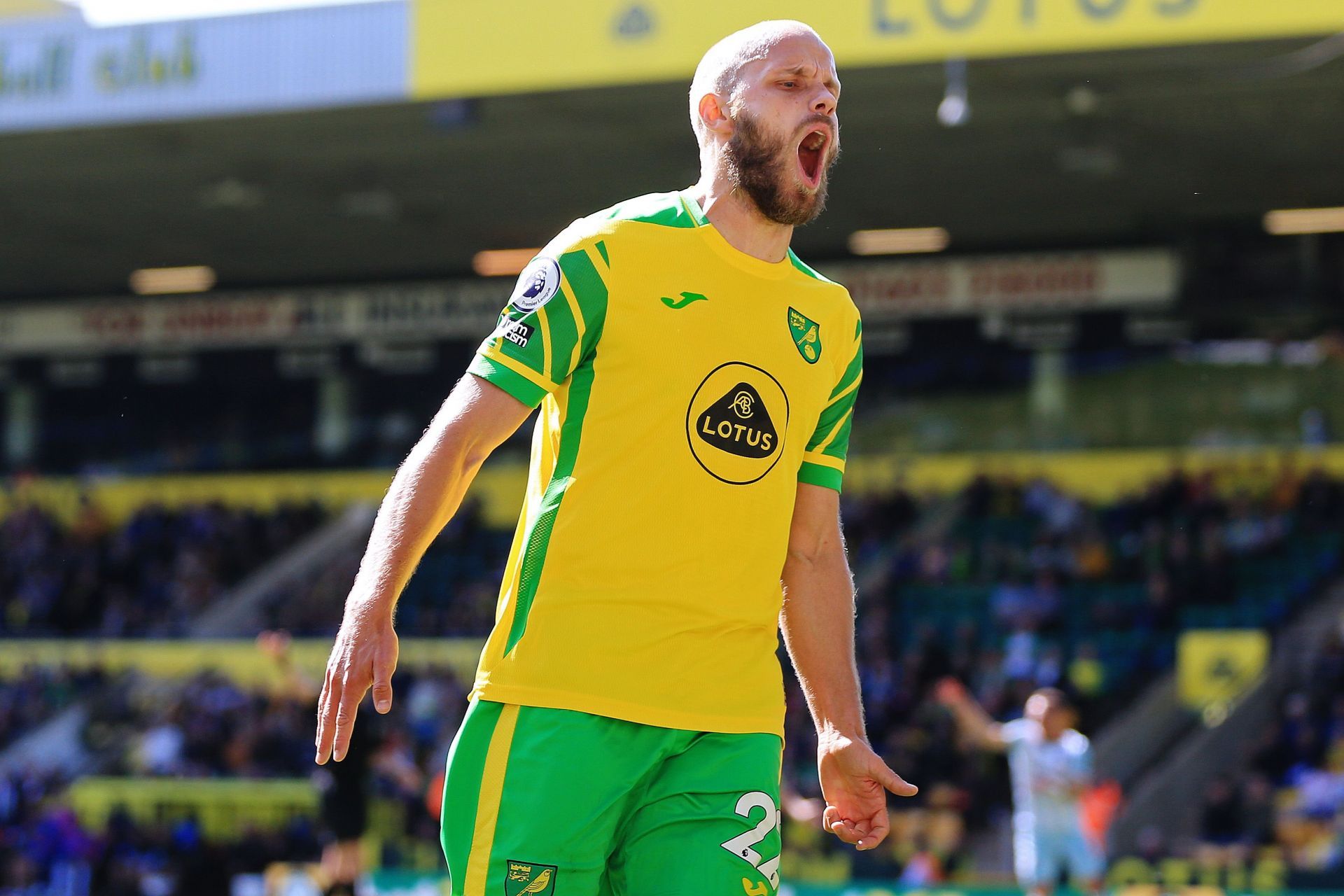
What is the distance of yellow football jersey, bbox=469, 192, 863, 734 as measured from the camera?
3271 mm

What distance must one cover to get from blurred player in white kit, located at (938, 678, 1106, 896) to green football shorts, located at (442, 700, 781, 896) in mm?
9422

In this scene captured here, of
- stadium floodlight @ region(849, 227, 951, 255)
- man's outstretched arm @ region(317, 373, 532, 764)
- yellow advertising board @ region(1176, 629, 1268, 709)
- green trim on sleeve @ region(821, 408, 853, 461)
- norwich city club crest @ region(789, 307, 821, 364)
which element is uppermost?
stadium floodlight @ region(849, 227, 951, 255)

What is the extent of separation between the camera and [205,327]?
28.9m

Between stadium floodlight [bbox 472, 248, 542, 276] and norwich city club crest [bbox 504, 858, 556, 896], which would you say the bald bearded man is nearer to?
norwich city club crest [bbox 504, 858, 556, 896]

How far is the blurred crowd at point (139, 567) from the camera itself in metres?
25.8

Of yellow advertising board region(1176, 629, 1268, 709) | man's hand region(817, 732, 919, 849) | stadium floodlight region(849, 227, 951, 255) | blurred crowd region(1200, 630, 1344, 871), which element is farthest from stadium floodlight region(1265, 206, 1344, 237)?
man's hand region(817, 732, 919, 849)

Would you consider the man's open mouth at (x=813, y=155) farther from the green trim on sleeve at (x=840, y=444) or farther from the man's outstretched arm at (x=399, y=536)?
the man's outstretched arm at (x=399, y=536)

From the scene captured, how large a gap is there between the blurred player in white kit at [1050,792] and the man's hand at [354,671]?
990cm

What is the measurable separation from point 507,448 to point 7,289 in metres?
9.63

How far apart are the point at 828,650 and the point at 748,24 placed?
42.3ft

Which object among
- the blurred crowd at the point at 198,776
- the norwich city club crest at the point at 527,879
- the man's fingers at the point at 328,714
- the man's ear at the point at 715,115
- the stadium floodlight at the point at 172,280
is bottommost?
the blurred crowd at the point at 198,776

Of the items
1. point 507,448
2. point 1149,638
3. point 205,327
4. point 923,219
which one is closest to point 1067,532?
point 1149,638

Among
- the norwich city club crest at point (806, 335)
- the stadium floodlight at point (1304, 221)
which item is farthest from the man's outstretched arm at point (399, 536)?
the stadium floodlight at point (1304, 221)

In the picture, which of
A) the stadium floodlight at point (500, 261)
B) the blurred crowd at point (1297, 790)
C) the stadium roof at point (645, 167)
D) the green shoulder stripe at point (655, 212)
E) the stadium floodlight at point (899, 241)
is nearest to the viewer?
the green shoulder stripe at point (655, 212)
